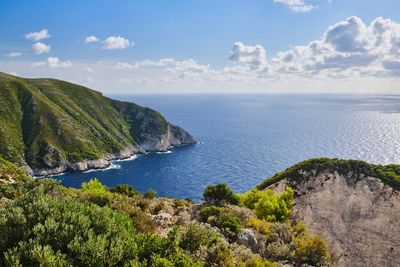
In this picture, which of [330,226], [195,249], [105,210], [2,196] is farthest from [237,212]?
[330,226]

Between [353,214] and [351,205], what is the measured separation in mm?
2799

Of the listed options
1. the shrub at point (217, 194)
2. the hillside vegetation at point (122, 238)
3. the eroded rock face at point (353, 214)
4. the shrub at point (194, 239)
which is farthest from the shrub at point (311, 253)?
the eroded rock face at point (353, 214)

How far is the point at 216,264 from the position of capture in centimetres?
1725

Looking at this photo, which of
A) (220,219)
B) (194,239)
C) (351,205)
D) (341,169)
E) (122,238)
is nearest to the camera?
(122,238)

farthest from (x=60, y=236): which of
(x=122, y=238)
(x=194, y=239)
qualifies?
(x=194, y=239)

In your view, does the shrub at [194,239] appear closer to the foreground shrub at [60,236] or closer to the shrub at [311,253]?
the foreground shrub at [60,236]

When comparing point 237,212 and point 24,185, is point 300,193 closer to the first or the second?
point 237,212

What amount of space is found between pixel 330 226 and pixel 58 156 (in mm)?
153643

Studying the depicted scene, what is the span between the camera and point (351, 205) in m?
74.2

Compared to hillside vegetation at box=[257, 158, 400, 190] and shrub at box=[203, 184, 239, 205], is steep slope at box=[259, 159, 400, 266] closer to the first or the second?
hillside vegetation at box=[257, 158, 400, 190]

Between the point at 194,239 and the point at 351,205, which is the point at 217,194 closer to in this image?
the point at 194,239

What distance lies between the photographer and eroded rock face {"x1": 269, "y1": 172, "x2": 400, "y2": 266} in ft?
197

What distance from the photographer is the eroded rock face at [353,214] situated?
60094 mm

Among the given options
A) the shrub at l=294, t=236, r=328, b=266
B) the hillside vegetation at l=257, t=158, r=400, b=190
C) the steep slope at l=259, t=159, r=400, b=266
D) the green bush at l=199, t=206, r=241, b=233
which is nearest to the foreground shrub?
the green bush at l=199, t=206, r=241, b=233
